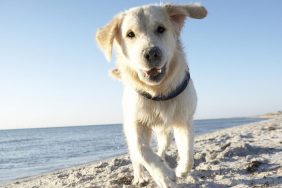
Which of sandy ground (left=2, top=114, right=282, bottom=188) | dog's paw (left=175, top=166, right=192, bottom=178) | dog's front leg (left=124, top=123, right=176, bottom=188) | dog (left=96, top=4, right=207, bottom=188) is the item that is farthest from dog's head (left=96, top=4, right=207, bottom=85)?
sandy ground (left=2, top=114, right=282, bottom=188)

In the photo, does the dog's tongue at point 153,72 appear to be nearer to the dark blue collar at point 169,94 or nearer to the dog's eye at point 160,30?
the dark blue collar at point 169,94

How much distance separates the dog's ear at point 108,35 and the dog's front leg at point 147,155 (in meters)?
0.90

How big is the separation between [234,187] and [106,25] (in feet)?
7.57

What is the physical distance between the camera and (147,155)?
3.87 m

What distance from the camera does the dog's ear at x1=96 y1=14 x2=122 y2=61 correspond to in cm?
438

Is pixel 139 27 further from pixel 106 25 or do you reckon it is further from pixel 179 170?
pixel 179 170

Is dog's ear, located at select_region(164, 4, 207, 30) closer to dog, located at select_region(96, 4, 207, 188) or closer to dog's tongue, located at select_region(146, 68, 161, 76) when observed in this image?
dog, located at select_region(96, 4, 207, 188)

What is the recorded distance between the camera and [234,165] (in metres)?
5.13

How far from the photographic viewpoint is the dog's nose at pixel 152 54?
3.70 meters

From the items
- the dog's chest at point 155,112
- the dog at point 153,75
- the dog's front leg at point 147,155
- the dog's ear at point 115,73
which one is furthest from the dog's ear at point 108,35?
the dog's front leg at point 147,155

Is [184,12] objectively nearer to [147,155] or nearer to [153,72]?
[153,72]

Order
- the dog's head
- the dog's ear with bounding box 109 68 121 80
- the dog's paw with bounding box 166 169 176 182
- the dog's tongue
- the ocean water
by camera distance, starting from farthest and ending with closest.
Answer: the ocean water → the dog's ear with bounding box 109 68 121 80 → the dog's tongue → the dog's head → the dog's paw with bounding box 166 169 176 182

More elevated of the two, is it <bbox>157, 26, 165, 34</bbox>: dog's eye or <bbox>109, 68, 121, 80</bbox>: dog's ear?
<bbox>157, 26, 165, 34</bbox>: dog's eye

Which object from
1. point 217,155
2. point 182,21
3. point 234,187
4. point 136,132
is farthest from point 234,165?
point 182,21
